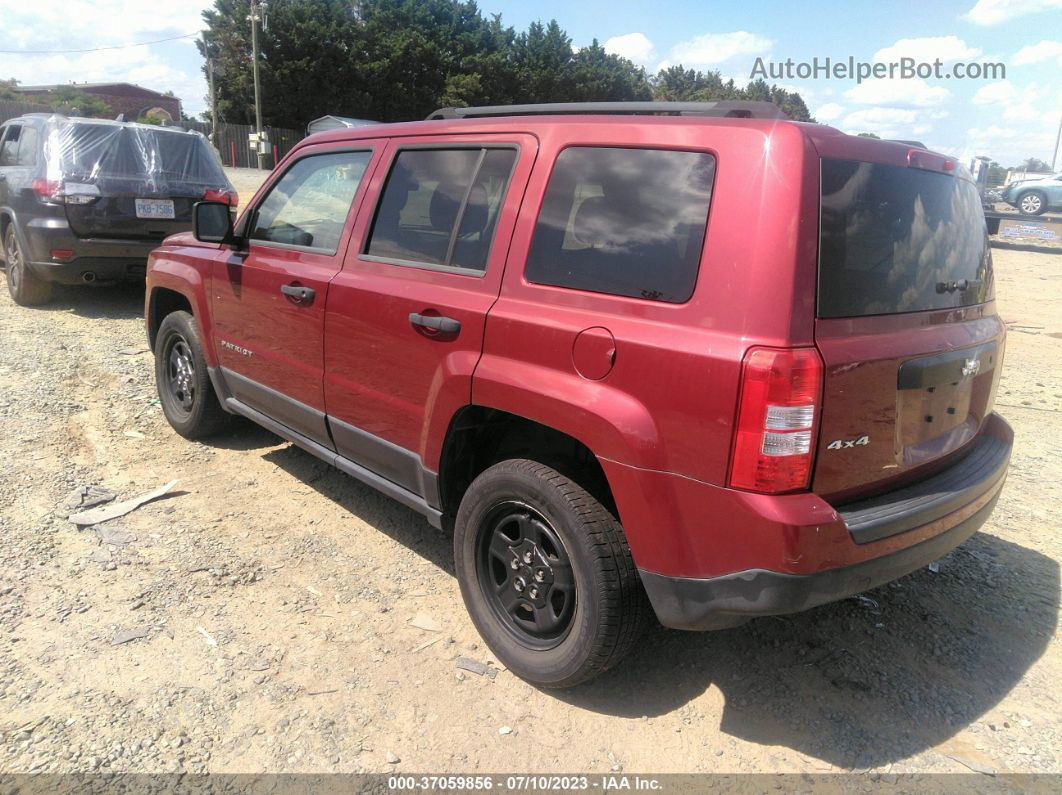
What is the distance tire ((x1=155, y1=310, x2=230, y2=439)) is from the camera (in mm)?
4598

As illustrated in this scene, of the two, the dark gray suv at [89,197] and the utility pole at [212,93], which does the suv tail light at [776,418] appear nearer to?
the dark gray suv at [89,197]

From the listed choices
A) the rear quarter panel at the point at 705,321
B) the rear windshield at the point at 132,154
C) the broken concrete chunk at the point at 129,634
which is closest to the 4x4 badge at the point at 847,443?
the rear quarter panel at the point at 705,321

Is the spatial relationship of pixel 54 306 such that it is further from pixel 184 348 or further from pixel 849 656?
pixel 849 656

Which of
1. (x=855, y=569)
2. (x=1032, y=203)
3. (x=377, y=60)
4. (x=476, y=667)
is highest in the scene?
(x=377, y=60)

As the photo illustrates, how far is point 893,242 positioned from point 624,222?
83 centimetres

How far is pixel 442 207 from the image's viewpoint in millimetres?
3033

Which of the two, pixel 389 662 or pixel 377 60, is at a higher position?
pixel 377 60

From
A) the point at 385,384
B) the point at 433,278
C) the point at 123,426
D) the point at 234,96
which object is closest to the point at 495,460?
the point at 385,384

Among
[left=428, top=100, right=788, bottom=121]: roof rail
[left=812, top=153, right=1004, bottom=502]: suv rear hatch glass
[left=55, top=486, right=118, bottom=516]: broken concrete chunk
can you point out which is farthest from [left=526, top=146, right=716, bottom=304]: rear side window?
[left=55, top=486, right=118, bottom=516]: broken concrete chunk

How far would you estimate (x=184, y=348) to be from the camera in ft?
15.6

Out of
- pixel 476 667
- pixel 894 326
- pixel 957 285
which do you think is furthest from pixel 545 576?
pixel 957 285

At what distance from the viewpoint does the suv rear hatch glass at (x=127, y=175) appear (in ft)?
24.0

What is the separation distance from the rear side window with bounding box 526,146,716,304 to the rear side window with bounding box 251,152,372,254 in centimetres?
129

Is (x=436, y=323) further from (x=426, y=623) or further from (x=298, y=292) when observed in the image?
(x=426, y=623)
